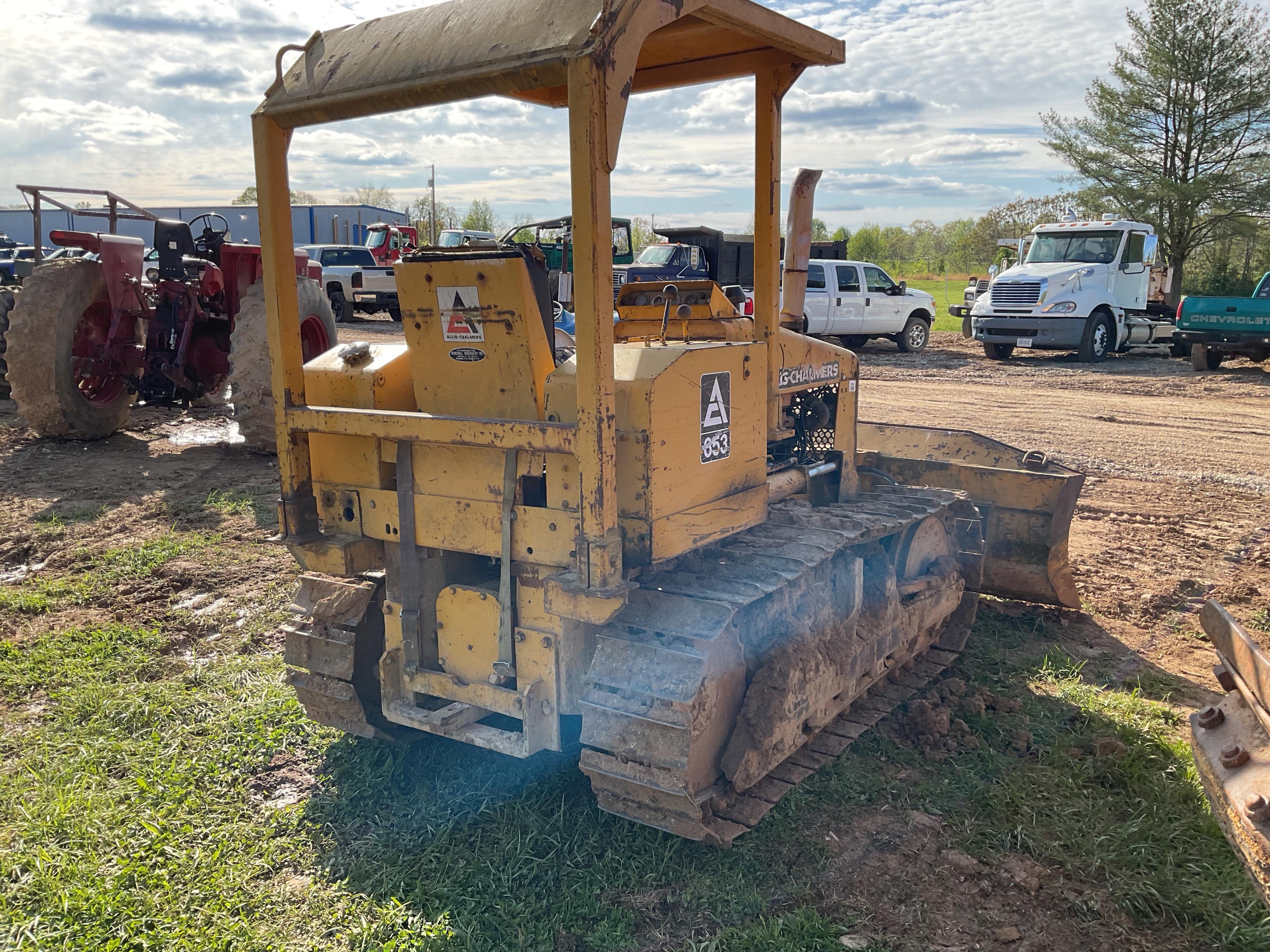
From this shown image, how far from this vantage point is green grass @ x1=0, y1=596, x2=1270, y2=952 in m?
3.19

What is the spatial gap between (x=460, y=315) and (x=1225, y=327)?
17.8 meters

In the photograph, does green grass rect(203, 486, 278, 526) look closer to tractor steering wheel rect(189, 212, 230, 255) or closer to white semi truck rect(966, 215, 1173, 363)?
tractor steering wheel rect(189, 212, 230, 255)

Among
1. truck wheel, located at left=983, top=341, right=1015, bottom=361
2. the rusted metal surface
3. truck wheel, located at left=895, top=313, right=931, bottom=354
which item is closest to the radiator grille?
truck wheel, located at left=983, top=341, right=1015, bottom=361

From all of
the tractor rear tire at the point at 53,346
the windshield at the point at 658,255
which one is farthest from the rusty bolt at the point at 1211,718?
the windshield at the point at 658,255

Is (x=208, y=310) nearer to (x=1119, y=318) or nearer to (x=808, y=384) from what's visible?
(x=808, y=384)

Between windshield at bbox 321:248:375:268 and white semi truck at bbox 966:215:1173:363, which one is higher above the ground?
windshield at bbox 321:248:375:268

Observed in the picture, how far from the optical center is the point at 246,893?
11.0 ft

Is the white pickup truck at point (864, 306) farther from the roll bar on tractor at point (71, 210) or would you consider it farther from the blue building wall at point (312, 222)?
the blue building wall at point (312, 222)

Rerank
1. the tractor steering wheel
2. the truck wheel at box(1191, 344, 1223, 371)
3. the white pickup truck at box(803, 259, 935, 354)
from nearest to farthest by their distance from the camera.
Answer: the tractor steering wheel → the truck wheel at box(1191, 344, 1223, 371) → the white pickup truck at box(803, 259, 935, 354)

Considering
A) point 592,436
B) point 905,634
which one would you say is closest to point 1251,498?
point 905,634

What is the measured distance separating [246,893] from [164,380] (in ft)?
28.4

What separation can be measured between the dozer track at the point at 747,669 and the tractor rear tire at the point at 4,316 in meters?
10.5

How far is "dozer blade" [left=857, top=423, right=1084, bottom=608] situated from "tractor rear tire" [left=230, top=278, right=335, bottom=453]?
5637 mm

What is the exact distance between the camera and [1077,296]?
18.9 meters
